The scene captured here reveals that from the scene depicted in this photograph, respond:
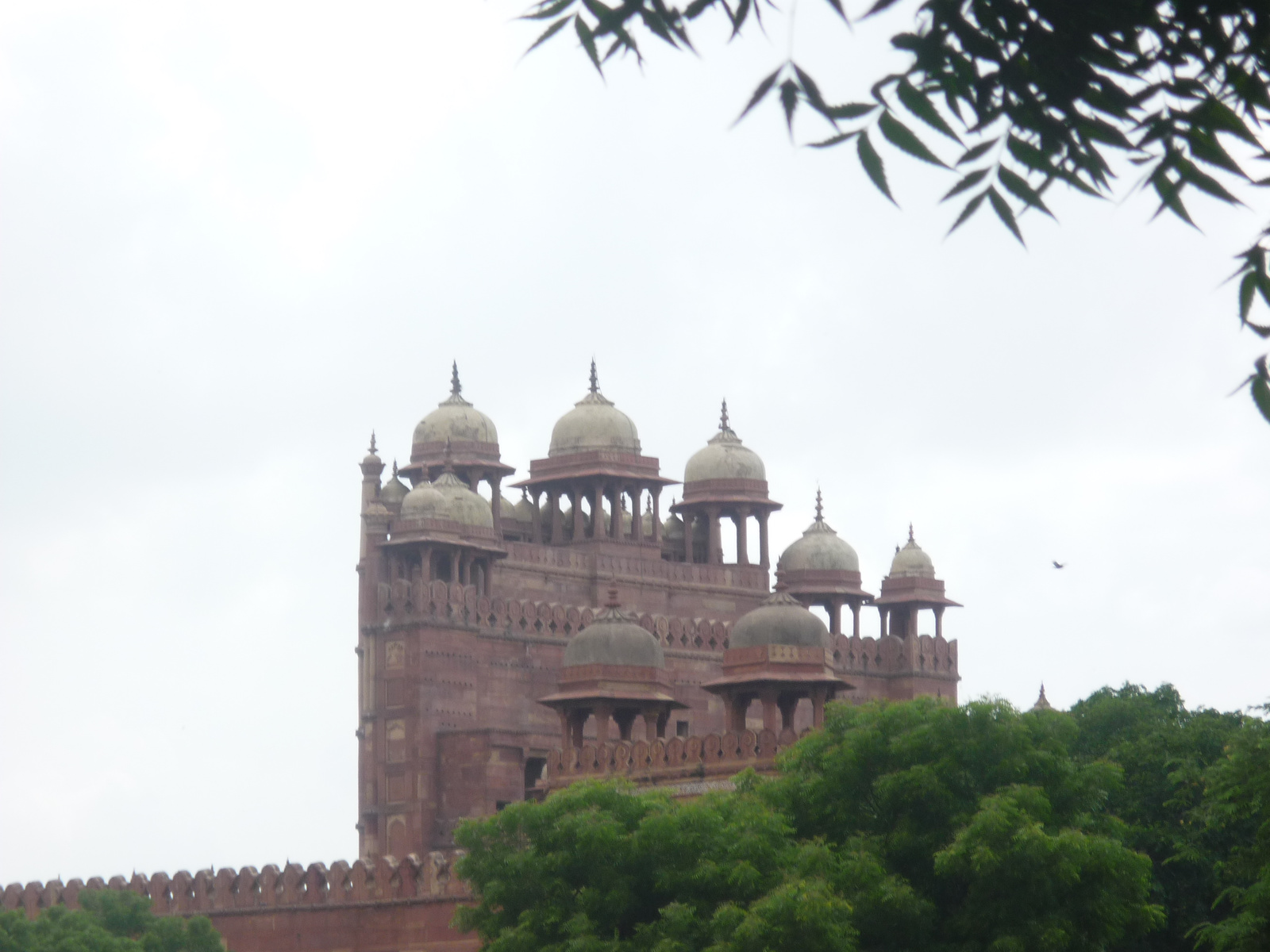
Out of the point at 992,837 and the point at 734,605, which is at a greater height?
the point at 734,605

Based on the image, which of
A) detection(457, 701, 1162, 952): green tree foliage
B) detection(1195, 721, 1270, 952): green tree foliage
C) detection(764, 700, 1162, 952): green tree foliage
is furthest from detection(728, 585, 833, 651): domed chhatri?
detection(1195, 721, 1270, 952): green tree foliage

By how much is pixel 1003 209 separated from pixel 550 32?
61.9 inches

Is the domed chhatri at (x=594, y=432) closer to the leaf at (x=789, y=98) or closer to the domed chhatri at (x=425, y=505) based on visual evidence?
the domed chhatri at (x=425, y=505)

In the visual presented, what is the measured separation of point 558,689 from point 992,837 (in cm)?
1416

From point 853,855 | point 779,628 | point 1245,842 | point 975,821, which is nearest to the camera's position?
point 975,821

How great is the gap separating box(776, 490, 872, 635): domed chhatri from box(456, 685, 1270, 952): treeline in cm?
1758

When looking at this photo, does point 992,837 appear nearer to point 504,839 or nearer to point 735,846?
point 735,846

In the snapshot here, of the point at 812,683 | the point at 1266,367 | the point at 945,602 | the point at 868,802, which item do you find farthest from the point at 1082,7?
the point at 945,602

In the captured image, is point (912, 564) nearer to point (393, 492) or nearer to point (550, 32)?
point (393, 492)

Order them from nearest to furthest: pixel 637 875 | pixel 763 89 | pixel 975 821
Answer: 1. pixel 763 89
2. pixel 975 821
3. pixel 637 875

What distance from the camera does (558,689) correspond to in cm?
3850

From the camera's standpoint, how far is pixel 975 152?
757 cm

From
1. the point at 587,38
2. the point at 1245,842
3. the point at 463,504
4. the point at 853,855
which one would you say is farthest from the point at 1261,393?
the point at 463,504

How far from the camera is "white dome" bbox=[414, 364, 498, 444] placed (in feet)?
149
